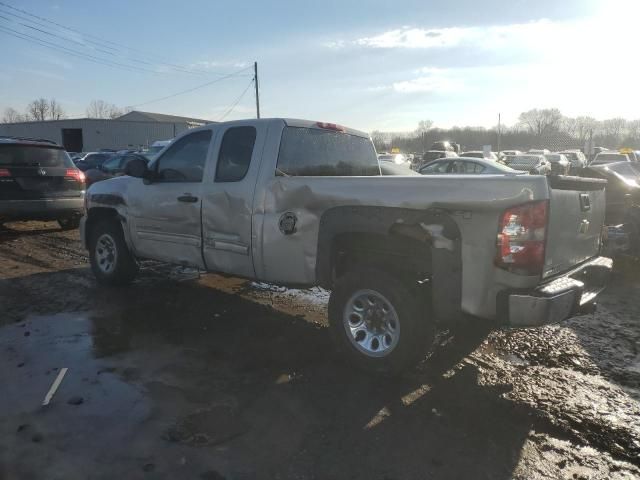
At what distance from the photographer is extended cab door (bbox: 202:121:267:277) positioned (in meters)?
4.44

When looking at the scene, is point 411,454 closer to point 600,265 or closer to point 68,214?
point 600,265

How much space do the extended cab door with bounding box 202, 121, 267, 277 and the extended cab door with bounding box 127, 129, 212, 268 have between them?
6.8 inches

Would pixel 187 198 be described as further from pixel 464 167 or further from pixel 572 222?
pixel 464 167

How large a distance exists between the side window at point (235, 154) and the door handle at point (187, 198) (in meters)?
0.35

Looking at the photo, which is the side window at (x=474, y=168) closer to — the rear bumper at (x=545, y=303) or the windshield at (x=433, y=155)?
the windshield at (x=433, y=155)

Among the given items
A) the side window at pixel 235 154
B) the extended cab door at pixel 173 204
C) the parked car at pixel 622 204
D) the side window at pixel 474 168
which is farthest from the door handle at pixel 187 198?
the side window at pixel 474 168

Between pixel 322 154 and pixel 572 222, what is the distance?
2.31m

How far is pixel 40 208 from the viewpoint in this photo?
8.98 m

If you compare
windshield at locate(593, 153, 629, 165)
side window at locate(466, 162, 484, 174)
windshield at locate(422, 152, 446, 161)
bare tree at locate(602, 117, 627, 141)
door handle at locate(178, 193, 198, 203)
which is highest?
bare tree at locate(602, 117, 627, 141)

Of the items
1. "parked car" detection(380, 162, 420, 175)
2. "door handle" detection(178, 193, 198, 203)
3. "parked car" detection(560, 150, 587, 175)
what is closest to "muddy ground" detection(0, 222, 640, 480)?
"door handle" detection(178, 193, 198, 203)

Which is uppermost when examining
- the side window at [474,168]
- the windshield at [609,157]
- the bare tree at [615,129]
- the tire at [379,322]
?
the bare tree at [615,129]

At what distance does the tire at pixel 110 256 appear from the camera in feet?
19.7

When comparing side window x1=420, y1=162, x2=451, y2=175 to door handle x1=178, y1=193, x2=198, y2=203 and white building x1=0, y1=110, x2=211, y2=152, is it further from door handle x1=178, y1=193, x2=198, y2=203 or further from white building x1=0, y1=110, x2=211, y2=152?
white building x1=0, y1=110, x2=211, y2=152

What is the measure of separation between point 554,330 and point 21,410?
15.0 feet
